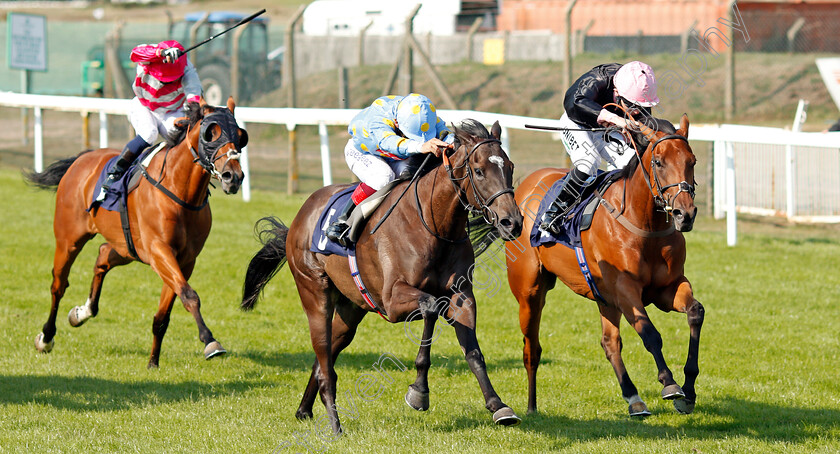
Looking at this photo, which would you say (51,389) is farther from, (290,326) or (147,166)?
(290,326)

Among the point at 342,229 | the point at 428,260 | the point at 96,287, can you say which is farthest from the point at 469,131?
the point at 96,287

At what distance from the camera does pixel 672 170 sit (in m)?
4.62

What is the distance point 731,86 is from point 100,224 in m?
9.44

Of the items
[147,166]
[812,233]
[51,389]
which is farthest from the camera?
[812,233]

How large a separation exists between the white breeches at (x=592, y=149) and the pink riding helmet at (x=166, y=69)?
282 centimetres

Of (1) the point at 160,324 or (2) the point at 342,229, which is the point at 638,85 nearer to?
(2) the point at 342,229

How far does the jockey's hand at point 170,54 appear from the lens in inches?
261

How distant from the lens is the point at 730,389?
5836mm

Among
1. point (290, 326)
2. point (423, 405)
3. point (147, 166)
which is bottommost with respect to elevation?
point (290, 326)

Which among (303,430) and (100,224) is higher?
(100,224)

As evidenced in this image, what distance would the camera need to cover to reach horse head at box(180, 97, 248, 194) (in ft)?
19.0

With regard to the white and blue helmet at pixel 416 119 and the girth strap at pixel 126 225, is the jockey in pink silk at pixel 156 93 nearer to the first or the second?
the girth strap at pixel 126 225

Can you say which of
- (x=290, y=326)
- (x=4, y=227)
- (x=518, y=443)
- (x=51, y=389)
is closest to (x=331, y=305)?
(x=518, y=443)

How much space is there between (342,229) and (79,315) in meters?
3.09
